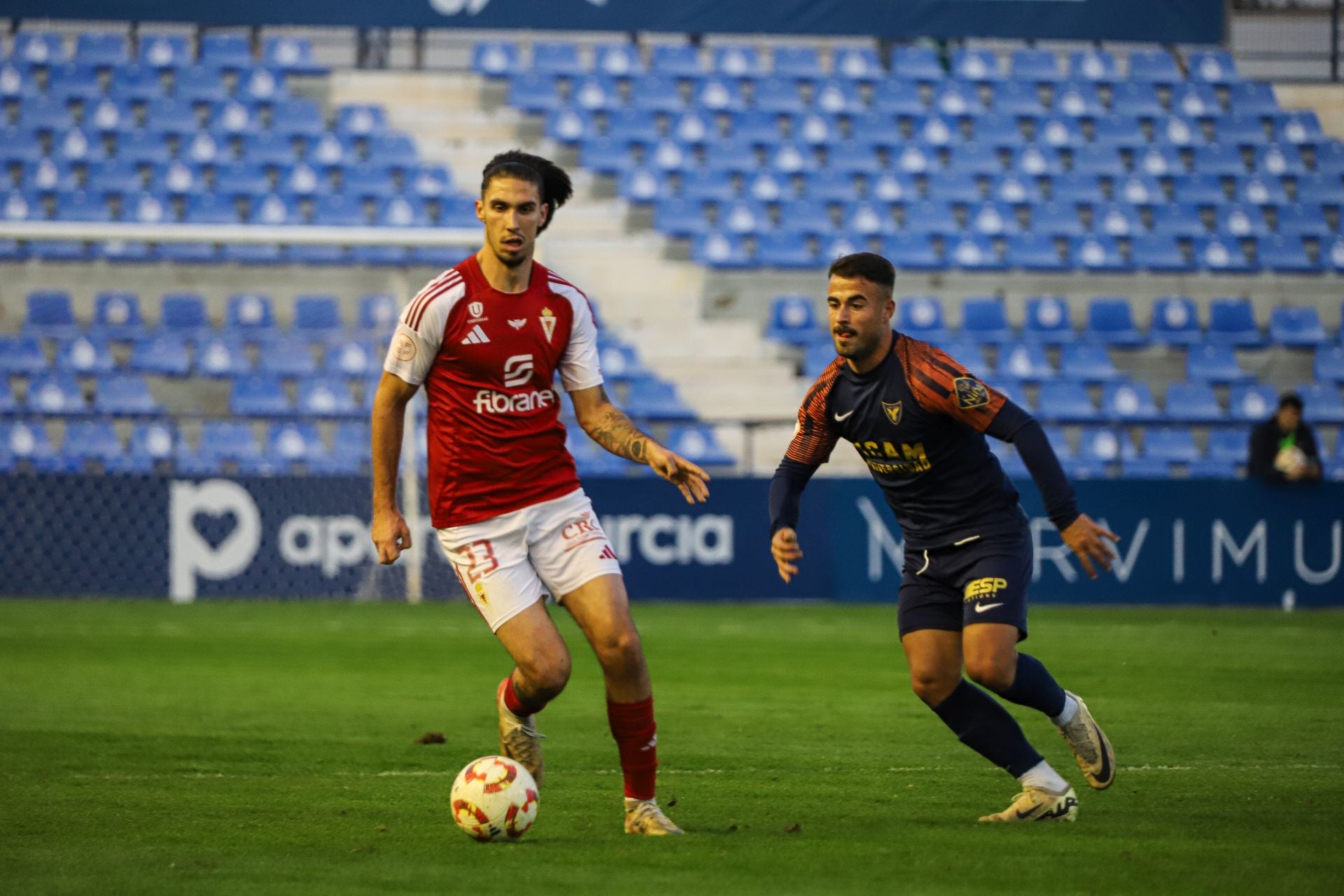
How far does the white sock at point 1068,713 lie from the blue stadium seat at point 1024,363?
45.4 feet

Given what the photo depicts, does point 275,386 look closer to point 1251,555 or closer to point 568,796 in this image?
point 1251,555

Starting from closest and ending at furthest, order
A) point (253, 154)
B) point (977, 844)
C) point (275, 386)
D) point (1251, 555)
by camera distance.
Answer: point (977, 844) < point (1251, 555) < point (275, 386) < point (253, 154)

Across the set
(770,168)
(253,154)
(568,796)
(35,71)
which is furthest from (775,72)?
(568,796)

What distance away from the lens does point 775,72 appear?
73.0 ft

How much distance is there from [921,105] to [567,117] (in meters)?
4.61

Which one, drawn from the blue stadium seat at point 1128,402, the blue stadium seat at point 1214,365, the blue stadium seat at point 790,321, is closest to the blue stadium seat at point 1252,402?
the blue stadium seat at point 1214,365

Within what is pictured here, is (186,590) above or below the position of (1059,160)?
below

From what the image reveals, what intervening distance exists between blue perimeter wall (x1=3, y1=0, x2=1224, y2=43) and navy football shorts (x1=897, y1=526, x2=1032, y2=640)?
14063mm

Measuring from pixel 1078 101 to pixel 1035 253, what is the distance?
2837 millimetres

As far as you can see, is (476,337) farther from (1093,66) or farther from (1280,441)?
(1093,66)

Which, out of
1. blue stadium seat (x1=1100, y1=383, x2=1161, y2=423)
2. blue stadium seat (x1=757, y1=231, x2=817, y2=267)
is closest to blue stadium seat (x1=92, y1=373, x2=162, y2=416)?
blue stadium seat (x1=757, y1=231, x2=817, y2=267)

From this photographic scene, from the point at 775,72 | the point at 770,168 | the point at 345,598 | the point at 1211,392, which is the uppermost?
the point at 775,72

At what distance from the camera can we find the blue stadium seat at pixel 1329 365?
787 inches

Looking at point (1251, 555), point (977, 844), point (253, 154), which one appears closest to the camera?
point (977, 844)
